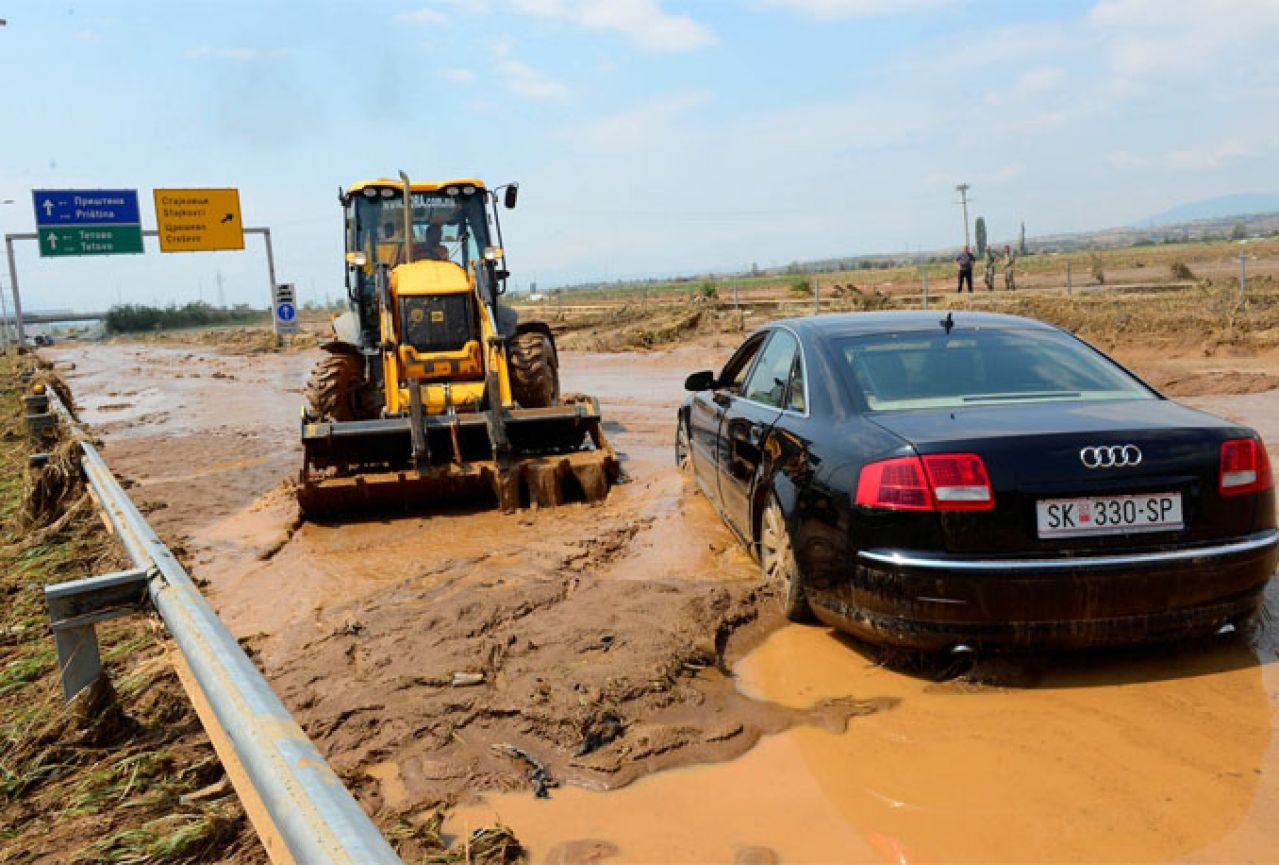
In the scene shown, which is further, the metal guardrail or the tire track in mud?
the tire track in mud

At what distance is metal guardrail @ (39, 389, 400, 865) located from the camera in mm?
1738

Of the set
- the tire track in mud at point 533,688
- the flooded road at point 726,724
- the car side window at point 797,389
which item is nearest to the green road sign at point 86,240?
the flooded road at point 726,724

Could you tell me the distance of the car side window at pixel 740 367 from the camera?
249 inches

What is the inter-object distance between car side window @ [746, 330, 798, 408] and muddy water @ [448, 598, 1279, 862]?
1840 millimetres

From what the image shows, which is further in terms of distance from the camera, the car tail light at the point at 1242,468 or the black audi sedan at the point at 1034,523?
the car tail light at the point at 1242,468

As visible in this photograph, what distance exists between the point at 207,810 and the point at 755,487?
3.04 meters

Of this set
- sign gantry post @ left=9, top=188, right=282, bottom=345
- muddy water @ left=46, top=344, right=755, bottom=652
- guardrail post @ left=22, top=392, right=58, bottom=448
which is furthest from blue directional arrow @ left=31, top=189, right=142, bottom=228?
guardrail post @ left=22, top=392, right=58, bottom=448

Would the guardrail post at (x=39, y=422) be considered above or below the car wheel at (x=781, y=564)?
above

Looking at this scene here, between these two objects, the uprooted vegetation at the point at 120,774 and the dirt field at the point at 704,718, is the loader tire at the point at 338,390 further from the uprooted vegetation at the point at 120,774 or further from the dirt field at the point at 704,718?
the uprooted vegetation at the point at 120,774

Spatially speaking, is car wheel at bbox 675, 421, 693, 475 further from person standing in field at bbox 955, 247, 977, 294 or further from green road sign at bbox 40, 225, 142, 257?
green road sign at bbox 40, 225, 142, 257

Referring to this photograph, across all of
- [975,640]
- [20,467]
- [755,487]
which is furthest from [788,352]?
[20,467]

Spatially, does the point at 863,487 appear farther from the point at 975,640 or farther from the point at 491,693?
the point at 491,693

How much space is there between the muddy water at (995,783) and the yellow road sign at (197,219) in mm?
36797

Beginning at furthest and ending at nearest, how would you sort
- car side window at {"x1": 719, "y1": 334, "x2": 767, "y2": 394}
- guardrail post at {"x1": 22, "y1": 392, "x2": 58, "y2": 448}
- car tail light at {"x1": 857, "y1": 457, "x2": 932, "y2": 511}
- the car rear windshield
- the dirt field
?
guardrail post at {"x1": 22, "y1": 392, "x2": 58, "y2": 448} < car side window at {"x1": 719, "y1": 334, "x2": 767, "y2": 394} < the car rear windshield < car tail light at {"x1": 857, "y1": 457, "x2": 932, "y2": 511} < the dirt field
